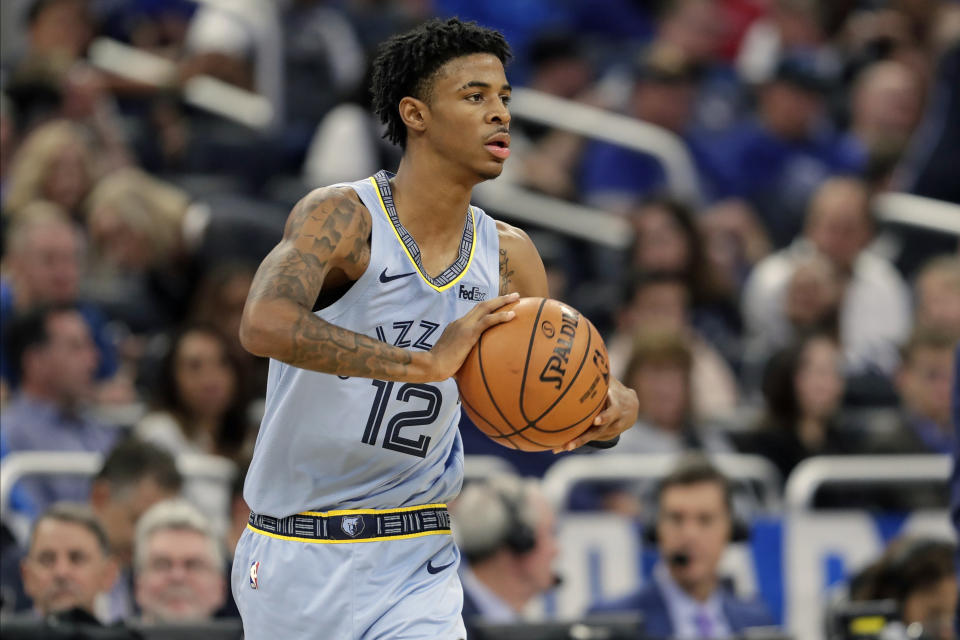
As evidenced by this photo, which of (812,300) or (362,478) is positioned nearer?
(362,478)

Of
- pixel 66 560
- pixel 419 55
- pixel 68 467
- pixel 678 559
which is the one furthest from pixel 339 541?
pixel 68 467

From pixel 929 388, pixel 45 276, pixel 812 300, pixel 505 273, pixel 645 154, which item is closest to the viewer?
pixel 505 273

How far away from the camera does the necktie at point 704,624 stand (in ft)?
22.5

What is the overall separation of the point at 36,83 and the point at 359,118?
6.30ft

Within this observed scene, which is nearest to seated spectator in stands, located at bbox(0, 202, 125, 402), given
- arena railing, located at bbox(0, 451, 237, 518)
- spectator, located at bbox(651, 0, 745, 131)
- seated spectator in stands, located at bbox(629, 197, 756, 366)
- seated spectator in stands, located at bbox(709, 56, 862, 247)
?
arena railing, located at bbox(0, 451, 237, 518)

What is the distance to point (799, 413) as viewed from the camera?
28.1 feet

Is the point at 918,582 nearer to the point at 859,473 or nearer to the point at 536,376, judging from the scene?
the point at 859,473

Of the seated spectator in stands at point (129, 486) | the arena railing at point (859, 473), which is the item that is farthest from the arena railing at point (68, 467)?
the arena railing at point (859, 473)

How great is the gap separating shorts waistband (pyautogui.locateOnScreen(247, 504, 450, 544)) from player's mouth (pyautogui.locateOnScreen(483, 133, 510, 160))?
0.98 m

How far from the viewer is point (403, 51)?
461 cm

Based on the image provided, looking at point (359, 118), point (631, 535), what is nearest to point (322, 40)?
point (359, 118)

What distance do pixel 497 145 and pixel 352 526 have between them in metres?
1.08

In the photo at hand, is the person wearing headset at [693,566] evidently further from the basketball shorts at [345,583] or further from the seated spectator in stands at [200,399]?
the basketball shorts at [345,583]

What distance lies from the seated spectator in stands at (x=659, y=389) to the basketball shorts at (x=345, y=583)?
3794 millimetres
